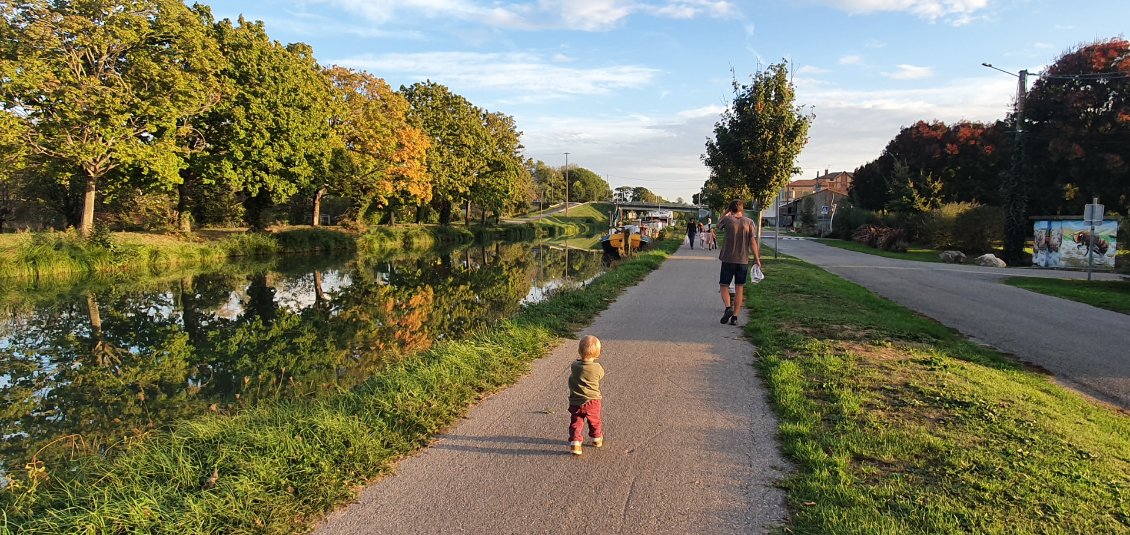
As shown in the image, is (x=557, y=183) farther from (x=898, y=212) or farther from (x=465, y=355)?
(x=465, y=355)

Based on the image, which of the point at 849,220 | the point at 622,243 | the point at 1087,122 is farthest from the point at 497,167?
the point at 1087,122

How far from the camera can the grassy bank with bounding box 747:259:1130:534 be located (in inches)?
128

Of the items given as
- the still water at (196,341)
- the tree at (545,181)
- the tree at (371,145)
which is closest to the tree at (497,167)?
the tree at (371,145)

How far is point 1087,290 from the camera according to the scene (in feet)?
47.3

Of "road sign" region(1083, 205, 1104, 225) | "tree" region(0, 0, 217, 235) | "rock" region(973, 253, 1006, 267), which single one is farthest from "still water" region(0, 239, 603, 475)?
"rock" region(973, 253, 1006, 267)

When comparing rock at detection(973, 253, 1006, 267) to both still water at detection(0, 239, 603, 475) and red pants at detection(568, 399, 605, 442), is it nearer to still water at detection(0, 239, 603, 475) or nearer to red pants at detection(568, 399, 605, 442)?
still water at detection(0, 239, 603, 475)

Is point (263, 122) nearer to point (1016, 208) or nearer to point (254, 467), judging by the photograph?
point (254, 467)

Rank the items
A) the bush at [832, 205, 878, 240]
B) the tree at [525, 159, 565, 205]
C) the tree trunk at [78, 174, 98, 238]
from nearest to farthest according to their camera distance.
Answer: the tree trunk at [78, 174, 98, 238] → the bush at [832, 205, 878, 240] → the tree at [525, 159, 565, 205]

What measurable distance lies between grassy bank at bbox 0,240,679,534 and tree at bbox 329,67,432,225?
30.0m

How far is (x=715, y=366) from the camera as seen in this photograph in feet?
21.9

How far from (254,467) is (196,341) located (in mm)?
8134

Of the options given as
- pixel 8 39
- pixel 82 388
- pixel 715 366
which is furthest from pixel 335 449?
pixel 8 39

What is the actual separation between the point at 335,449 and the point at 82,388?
18.7ft

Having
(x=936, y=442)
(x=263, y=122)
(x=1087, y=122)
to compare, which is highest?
(x=1087, y=122)
